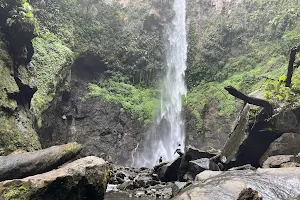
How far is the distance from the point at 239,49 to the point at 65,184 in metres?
22.6

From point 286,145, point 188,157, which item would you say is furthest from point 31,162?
point 286,145

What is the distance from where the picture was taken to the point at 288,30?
22.1 metres

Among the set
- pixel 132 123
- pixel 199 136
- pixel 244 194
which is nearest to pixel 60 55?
pixel 132 123

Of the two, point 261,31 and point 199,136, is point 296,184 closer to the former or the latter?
point 199,136

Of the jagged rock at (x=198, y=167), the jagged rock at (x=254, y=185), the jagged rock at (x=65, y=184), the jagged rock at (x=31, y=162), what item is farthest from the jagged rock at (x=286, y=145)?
the jagged rock at (x=31, y=162)

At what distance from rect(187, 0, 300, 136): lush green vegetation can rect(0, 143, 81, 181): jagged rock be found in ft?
53.8

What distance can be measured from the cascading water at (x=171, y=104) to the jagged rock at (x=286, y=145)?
1074cm

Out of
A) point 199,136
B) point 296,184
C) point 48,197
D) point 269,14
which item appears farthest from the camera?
point 269,14

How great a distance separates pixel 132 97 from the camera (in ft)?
78.9

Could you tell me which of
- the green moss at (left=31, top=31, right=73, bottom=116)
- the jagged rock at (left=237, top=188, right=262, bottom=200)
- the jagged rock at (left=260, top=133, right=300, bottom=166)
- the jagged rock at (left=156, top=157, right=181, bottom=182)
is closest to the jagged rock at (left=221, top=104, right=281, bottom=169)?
the jagged rock at (left=260, top=133, right=300, bottom=166)

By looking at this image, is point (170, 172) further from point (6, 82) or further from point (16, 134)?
point (6, 82)

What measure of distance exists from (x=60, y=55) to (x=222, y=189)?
16.7 meters

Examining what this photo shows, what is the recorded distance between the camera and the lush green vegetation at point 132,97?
2272 cm

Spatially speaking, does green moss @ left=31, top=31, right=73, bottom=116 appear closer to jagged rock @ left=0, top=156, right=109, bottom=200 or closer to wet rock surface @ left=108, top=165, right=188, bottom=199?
wet rock surface @ left=108, top=165, right=188, bottom=199
